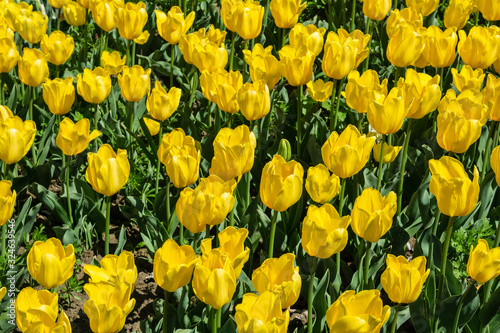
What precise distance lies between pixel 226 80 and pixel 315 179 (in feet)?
2.59

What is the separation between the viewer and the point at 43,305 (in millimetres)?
1695

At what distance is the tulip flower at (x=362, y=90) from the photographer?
8.97 feet

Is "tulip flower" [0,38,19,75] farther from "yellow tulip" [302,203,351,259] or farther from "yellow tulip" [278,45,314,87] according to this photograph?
"yellow tulip" [302,203,351,259]

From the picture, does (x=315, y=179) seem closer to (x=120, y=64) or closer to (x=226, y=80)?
(x=226, y=80)

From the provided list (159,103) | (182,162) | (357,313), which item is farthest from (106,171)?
(357,313)

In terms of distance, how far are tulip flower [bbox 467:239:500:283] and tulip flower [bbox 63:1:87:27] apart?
8.66 feet

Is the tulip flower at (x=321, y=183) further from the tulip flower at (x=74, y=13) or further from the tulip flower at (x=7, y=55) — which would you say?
the tulip flower at (x=74, y=13)

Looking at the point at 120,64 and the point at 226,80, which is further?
the point at 120,64

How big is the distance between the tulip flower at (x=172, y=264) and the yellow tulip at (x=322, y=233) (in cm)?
32

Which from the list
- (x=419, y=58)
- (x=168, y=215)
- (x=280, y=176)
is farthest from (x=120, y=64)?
(x=280, y=176)

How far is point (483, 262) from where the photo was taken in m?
1.95

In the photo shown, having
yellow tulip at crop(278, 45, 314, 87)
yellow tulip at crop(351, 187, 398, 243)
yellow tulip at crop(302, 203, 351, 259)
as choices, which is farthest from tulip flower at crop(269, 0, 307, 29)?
yellow tulip at crop(302, 203, 351, 259)

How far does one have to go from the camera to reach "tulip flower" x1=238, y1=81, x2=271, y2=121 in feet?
8.74

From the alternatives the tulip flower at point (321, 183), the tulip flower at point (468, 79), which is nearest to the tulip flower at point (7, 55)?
the tulip flower at point (321, 183)
